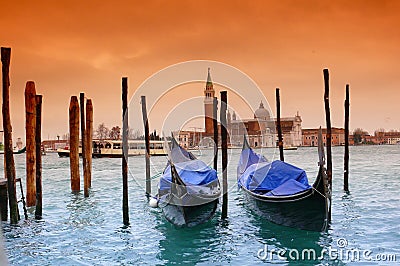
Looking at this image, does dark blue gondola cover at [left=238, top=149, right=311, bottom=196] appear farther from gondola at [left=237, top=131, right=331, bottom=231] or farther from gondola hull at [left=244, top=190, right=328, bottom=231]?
gondola hull at [left=244, top=190, right=328, bottom=231]

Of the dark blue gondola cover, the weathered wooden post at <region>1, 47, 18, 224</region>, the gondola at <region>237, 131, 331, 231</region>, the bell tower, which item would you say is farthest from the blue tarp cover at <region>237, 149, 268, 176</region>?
the weathered wooden post at <region>1, 47, 18, 224</region>

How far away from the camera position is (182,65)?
763 cm

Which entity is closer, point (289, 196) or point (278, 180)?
point (289, 196)

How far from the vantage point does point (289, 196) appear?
207 inches

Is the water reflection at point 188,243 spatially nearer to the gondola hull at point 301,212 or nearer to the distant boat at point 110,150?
the gondola hull at point 301,212

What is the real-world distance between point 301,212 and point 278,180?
0.88 m

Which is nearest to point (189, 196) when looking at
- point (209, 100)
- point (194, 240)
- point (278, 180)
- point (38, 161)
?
point (194, 240)

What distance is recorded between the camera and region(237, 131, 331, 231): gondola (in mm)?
5020

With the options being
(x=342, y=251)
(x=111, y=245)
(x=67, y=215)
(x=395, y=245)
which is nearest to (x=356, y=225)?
(x=395, y=245)

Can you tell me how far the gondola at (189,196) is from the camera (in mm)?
5441

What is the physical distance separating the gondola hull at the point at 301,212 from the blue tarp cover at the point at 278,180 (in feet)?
0.62

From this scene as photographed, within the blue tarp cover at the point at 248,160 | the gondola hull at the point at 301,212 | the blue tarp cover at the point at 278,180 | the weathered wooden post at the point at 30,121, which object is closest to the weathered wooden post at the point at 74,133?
the weathered wooden post at the point at 30,121

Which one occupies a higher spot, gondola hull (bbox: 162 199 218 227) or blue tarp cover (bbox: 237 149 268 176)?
blue tarp cover (bbox: 237 149 268 176)

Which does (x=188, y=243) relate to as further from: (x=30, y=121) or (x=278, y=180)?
(x=30, y=121)
